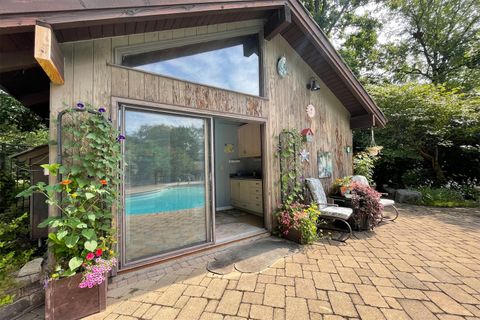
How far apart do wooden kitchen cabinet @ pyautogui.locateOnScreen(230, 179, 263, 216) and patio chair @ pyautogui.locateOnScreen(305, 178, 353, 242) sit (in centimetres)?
126

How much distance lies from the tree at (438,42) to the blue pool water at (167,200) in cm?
1334

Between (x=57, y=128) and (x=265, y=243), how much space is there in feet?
10.8

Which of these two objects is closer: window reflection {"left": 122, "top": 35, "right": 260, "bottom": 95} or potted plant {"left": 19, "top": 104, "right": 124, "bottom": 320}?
potted plant {"left": 19, "top": 104, "right": 124, "bottom": 320}

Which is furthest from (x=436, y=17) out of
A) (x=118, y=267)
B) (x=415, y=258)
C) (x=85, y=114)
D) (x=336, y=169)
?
(x=118, y=267)

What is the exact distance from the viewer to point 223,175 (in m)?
6.19

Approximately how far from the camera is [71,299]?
1.74 meters

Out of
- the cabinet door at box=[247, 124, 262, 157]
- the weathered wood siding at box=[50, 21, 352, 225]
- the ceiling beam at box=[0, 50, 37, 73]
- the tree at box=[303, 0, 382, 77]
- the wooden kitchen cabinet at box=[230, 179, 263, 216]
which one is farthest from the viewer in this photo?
the tree at box=[303, 0, 382, 77]

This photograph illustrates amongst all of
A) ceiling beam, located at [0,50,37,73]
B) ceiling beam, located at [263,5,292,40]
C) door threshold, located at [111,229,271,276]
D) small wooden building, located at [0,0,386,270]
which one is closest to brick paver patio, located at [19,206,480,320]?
door threshold, located at [111,229,271,276]

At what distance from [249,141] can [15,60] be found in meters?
4.48

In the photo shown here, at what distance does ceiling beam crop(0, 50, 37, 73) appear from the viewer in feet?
6.53

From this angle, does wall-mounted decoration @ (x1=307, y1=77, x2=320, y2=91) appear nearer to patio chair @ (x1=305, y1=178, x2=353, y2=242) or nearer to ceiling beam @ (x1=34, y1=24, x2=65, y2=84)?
patio chair @ (x1=305, y1=178, x2=353, y2=242)

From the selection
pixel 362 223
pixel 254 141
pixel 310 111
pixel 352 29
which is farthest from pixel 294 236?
pixel 352 29

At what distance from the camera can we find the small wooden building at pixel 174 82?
201 centimetres

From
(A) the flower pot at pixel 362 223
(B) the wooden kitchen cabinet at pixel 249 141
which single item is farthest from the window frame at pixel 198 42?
(A) the flower pot at pixel 362 223
